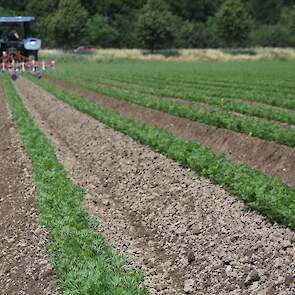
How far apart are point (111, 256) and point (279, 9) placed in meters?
143

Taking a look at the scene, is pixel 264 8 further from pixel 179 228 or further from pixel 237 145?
pixel 179 228

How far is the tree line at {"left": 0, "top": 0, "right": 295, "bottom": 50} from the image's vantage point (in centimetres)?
9769

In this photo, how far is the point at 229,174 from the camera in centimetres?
1008

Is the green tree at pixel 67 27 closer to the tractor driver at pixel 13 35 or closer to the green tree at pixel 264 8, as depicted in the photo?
the green tree at pixel 264 8

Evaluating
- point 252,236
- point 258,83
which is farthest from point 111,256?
point 258,83

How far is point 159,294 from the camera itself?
21.3ft

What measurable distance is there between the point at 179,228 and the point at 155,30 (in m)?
91.1

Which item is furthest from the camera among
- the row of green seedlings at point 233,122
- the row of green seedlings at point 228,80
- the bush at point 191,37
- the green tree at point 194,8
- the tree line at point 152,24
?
the green tree at point 194,8

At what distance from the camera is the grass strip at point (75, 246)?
6259 millimetres

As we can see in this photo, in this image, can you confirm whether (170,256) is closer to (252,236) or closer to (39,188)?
(252,236)

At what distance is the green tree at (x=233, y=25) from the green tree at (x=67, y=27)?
2348 cm

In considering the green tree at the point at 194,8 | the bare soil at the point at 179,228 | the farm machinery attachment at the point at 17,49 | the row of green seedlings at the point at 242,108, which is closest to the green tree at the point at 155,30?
the green tree at the point at 194,8

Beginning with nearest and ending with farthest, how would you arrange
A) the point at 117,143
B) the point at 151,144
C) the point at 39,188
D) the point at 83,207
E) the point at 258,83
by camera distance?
the point at 83,207 < the point at 39,188 < the point at 151,144 < the point at 117,143 < the point at 258,83

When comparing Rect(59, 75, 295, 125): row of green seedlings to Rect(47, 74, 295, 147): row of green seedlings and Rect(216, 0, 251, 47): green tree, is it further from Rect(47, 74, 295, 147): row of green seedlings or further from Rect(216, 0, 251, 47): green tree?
Rect(216, 0, 251, 47): green tree
